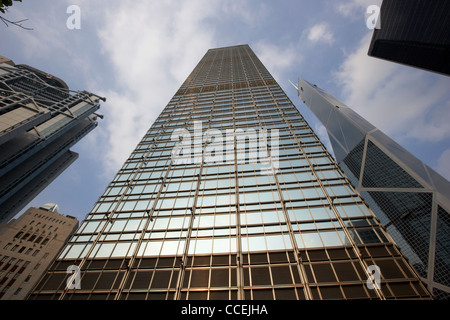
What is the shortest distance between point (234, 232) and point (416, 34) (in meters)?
79.8

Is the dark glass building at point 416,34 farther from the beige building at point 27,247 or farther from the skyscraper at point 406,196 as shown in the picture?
the beige building at point 27,247

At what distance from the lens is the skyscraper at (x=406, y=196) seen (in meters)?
31.6

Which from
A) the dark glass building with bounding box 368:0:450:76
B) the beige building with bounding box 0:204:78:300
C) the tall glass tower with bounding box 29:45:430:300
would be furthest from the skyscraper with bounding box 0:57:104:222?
the dark glass building with bounding box 368:0:450:76

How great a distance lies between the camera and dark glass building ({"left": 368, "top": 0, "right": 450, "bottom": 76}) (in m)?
52.4

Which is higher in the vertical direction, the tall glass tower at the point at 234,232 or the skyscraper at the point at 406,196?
the skyscraper at the point at 406,196

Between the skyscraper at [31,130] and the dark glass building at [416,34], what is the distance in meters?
92.7

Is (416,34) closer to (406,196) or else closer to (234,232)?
(406,196)

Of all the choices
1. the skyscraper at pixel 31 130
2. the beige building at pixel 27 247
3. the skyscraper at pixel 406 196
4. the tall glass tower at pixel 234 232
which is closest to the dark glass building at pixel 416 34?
the skyscraper at pixel 406 196

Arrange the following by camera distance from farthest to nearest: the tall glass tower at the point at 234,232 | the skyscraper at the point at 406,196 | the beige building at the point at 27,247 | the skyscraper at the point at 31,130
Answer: the beige building at the point at 27,247 < the skyscraper at the point at 31,130 < the skyscraper at the point at 406,196 < the tall glass tower at the point at 234,232

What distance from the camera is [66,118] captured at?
172 feet

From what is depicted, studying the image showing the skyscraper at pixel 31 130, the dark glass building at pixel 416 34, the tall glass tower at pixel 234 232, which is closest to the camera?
the tall glass tower at pixel 234 232

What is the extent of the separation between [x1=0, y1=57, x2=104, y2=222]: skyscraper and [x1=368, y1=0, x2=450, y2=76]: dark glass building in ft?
304

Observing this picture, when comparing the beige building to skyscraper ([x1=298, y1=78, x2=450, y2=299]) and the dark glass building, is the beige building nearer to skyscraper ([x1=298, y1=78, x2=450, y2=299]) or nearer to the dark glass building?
skyscraper ([x1=298, y1=78, x2=450, y2=299])
